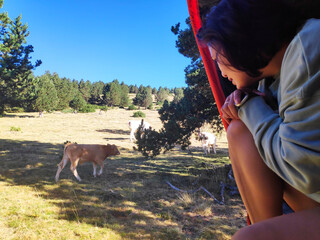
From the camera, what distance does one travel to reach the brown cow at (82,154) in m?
5.43

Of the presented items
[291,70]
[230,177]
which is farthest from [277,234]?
[230,177]

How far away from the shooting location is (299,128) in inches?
21.6

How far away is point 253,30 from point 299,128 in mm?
428

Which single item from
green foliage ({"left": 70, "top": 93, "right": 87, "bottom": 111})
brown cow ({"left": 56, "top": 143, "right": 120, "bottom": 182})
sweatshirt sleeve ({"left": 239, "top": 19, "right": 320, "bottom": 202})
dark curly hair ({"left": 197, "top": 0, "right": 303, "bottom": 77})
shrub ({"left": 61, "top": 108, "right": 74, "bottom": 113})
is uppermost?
green foliage ({"left": 70, "top": 93, "right": 87, "bottom": 111})

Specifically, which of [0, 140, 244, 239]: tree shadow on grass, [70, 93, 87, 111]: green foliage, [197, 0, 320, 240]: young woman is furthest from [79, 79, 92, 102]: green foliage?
[197, 0, 320, 240]: young woman

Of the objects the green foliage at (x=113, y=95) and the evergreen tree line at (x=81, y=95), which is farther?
the green foliage at (x=113, y=95)

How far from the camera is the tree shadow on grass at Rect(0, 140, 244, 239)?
289 cm

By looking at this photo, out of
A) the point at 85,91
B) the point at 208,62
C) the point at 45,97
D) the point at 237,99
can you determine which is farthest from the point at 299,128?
the point at 85,91

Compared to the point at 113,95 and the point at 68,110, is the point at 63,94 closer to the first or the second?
the point at 68,110

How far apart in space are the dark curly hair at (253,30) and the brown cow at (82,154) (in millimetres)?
5254

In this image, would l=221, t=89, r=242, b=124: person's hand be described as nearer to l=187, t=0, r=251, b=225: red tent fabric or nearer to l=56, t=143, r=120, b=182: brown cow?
l=187, t=0, r=251, b=225: red tent fabric

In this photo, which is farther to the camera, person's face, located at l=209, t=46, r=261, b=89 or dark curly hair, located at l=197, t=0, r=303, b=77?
person's face, located at l=209, t=46, r=261, b=89

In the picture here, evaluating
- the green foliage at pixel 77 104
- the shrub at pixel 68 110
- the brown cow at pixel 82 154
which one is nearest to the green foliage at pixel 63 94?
the shrub at pixel 68 110

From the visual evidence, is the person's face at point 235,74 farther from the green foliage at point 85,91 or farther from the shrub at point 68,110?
the green foliage at point 85,91
